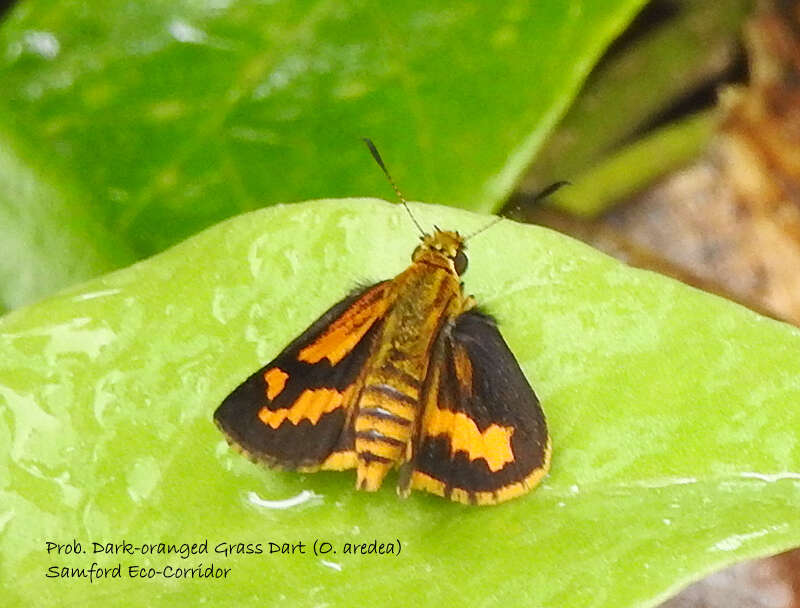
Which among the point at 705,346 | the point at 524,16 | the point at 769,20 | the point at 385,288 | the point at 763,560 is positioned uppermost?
the point at 769,20

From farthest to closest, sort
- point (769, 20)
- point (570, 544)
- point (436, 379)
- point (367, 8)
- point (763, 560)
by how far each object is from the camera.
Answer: point (769, 20) → point (763, 560) → point (367, 8) → point (436, 379) → point (570, 544)

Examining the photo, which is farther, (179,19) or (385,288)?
(179,19)

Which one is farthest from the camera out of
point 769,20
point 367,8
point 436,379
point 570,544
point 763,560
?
point 769,20

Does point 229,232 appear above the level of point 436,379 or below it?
above

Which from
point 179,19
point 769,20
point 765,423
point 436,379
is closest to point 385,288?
point 436,379

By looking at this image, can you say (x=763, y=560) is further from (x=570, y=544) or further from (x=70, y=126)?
(x=70, y=126)

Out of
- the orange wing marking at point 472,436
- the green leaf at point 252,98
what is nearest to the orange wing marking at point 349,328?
the orange wing marking at point 472,436
